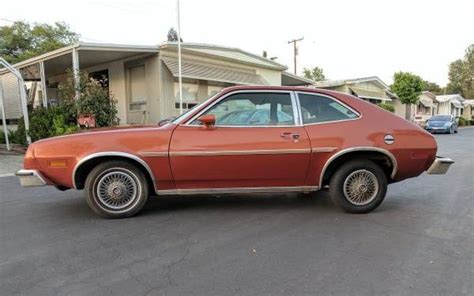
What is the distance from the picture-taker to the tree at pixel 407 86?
108 ft

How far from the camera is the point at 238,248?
3906mm

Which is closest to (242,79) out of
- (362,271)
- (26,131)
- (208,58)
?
(208,58)

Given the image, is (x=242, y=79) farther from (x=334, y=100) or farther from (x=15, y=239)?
(x=15, y=239)

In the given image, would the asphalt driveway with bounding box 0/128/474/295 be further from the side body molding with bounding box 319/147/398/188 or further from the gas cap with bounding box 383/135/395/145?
the gas cap with bounding box 383/135/395/145

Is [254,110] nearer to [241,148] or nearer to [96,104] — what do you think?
[241,148]

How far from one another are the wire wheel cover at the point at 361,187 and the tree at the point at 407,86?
31.2 metres

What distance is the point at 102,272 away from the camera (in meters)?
3.34

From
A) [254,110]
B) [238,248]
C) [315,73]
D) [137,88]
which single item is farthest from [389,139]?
[315,73]

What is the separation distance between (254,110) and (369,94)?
2743cm

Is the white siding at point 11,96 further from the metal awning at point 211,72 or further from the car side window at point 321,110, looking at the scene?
the car side window at point 321,110

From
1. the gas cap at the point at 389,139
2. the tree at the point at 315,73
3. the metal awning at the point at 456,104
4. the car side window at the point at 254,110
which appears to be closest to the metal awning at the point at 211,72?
the car side window at the point at 254,110

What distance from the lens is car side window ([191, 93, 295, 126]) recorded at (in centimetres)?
497

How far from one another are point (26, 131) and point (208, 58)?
731 cm

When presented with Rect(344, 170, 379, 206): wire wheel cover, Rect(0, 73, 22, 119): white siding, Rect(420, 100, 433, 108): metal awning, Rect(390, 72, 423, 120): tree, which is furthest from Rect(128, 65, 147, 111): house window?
Rect(420, 100, 433, 108): metal awning
